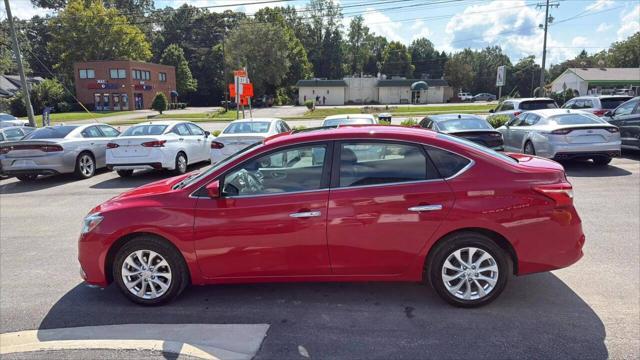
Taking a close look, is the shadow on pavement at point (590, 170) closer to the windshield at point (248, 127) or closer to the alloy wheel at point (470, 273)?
the windshield at point (248, 127)

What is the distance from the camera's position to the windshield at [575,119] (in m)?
10.7

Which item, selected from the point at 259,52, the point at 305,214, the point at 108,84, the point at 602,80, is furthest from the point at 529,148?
the point at 259,52

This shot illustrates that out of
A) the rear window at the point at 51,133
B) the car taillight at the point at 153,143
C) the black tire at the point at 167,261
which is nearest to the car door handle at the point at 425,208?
the black tire at the point at 167,261

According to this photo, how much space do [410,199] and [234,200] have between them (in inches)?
60.6

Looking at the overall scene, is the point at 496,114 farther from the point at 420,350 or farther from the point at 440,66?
the point at 440,66

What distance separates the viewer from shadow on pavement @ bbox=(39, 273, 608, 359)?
336cm

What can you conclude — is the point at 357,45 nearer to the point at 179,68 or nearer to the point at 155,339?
the point at 179,68

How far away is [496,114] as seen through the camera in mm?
18172

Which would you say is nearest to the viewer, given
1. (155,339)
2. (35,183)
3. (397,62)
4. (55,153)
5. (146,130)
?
(155,339)

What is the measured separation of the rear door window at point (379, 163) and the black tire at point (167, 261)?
65.3 inches

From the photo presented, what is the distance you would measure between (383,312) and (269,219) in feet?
4.28

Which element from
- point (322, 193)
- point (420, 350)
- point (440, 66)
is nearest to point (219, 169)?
point (322, 193)

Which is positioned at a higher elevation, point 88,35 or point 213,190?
point 88,35

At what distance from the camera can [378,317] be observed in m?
3.88
